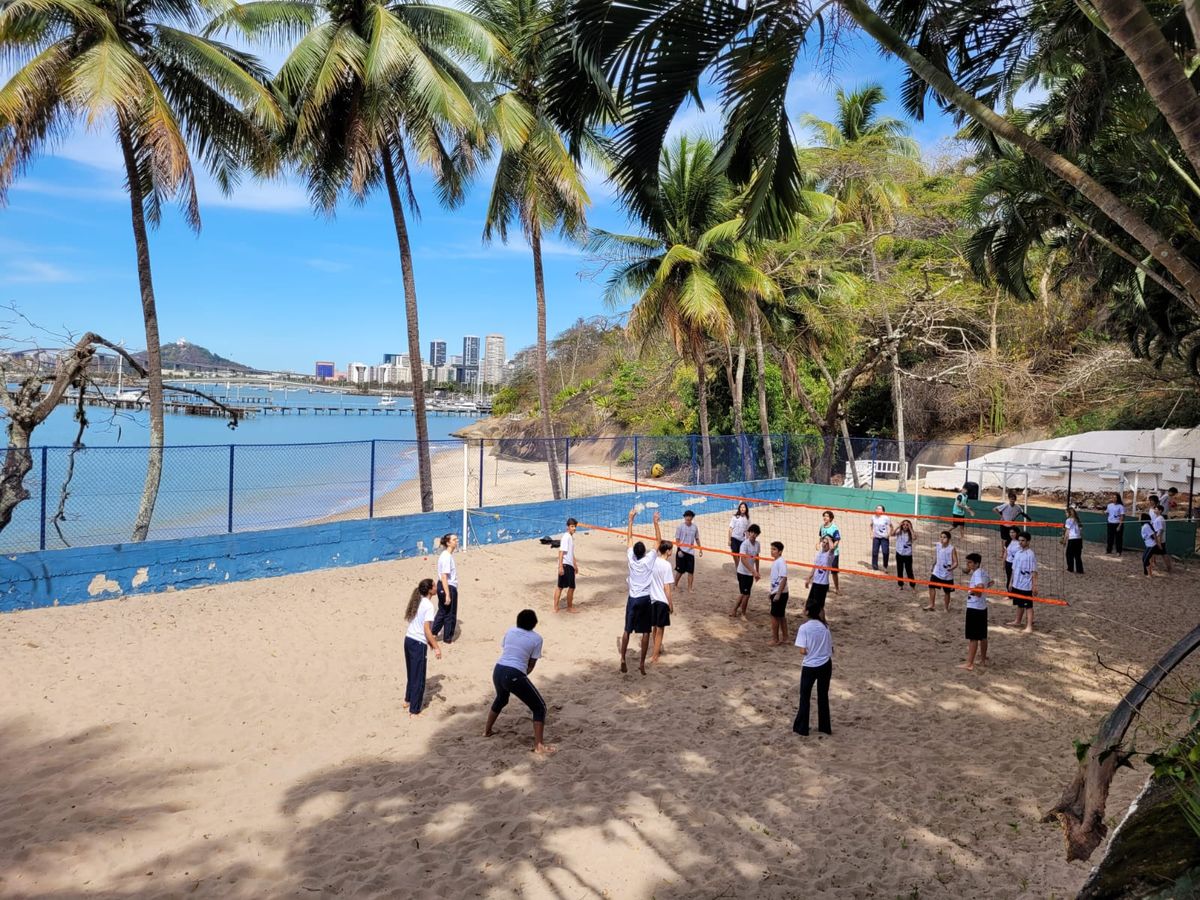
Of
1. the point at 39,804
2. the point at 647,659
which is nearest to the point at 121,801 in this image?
the point at 39,804

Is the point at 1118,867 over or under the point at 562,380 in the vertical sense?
under

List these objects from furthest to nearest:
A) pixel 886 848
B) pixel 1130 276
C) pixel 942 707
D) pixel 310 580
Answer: pixel 1130 276 < pixel 310 580 < pixel 942 707 < pixel 886 848

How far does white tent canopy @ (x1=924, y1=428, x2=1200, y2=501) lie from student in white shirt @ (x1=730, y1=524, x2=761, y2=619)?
524 inches

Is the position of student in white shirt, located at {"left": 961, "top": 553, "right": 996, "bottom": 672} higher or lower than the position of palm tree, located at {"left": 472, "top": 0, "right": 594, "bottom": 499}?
lower

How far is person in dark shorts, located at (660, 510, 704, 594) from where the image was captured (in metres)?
13.2

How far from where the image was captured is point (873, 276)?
1053 inches

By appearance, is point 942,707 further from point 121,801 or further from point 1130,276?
point 1130,276

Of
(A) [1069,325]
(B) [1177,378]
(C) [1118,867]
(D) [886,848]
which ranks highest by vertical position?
(A) [1069,325]

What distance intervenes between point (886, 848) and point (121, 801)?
20.1 ft

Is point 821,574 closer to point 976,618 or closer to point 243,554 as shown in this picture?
point 976,618

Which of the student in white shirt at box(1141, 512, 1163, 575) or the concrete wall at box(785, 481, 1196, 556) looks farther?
the concrete wall at box(785, 481, 1196, 556)

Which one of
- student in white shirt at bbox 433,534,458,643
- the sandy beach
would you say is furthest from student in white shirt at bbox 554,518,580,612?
student in white shirt at bbox 433,534,458,643

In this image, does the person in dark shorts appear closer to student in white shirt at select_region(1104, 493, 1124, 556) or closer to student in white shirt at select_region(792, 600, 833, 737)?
student in white shirt at select_region(792, 600, 833, 737)

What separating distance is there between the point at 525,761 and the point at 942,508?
19.7m
